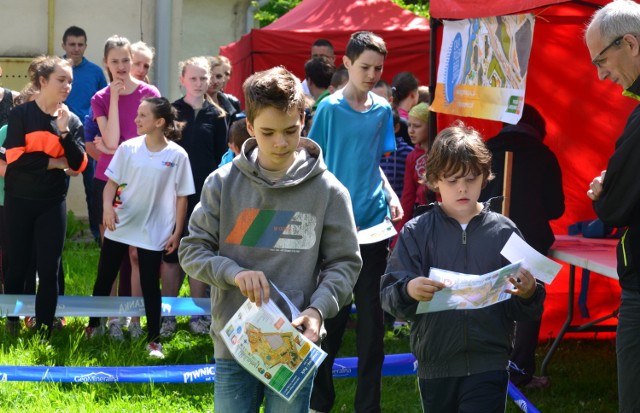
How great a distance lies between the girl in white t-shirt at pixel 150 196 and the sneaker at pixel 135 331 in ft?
1.24

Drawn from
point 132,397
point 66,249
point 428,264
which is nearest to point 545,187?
point 428,264

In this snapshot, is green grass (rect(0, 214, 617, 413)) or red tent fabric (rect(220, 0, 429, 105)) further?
red tent fabric (rect(220, 0, 429, 105))

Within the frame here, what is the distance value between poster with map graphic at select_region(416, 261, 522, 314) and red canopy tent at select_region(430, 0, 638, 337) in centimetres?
376

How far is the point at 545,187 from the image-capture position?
6344 millimetres

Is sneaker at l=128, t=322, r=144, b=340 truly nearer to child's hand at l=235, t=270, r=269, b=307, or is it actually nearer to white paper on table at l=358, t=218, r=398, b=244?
white paper on table at l=358, t=218, r=398, b=244

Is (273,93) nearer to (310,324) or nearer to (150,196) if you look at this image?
(310,324)

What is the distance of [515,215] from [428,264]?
2.28 metres

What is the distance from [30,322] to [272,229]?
4.42 meters

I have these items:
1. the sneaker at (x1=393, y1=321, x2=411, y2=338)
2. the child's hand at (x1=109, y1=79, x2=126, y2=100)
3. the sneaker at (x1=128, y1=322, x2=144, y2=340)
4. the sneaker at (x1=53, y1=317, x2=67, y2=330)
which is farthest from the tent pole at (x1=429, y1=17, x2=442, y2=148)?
the sneaker at (x1=53, y1=317, x2=67, y2=330)

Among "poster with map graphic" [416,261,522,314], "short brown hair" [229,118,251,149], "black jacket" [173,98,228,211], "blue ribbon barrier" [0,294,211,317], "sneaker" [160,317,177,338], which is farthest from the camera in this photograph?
"black jacket" [173,98,228,211]

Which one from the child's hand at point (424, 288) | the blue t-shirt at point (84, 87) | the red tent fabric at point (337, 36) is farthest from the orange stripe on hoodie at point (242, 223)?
the red tent fabric at point (337, 36)

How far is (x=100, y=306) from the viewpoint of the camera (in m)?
7.42

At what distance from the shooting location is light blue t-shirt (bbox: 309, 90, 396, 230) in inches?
224

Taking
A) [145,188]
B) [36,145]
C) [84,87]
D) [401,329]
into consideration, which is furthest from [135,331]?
[84,87]
